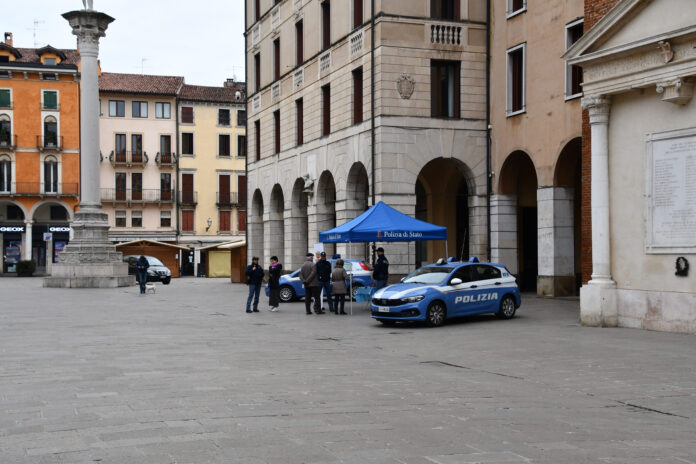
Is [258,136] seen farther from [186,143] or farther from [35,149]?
[186,143]

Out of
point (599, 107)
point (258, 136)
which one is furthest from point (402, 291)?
point (258, 136)

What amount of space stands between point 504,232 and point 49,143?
48883mm

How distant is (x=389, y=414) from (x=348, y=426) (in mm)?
800

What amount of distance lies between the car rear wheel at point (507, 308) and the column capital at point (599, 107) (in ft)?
15.8

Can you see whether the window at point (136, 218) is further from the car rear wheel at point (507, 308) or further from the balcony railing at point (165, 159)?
the car rear wheel at point (507, 308)

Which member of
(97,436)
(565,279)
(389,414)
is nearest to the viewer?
(97,436)

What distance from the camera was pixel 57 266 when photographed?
40.3 metres

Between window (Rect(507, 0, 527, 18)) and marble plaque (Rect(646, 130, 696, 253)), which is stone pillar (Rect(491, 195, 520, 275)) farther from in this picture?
marble plaque (Rect(646, 130, 696, 253))

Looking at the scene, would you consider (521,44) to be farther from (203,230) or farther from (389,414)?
(203,230)

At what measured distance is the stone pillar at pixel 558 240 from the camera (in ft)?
87.4

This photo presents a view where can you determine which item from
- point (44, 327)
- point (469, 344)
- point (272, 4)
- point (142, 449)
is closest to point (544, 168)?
point (469, 344)

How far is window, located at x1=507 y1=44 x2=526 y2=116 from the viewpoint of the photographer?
2850cm

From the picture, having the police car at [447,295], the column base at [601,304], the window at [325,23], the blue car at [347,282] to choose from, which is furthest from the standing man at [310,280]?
the window at [325,23]

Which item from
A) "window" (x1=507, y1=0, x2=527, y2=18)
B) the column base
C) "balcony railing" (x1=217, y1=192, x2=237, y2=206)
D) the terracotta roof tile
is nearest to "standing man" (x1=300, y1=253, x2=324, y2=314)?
the column base
